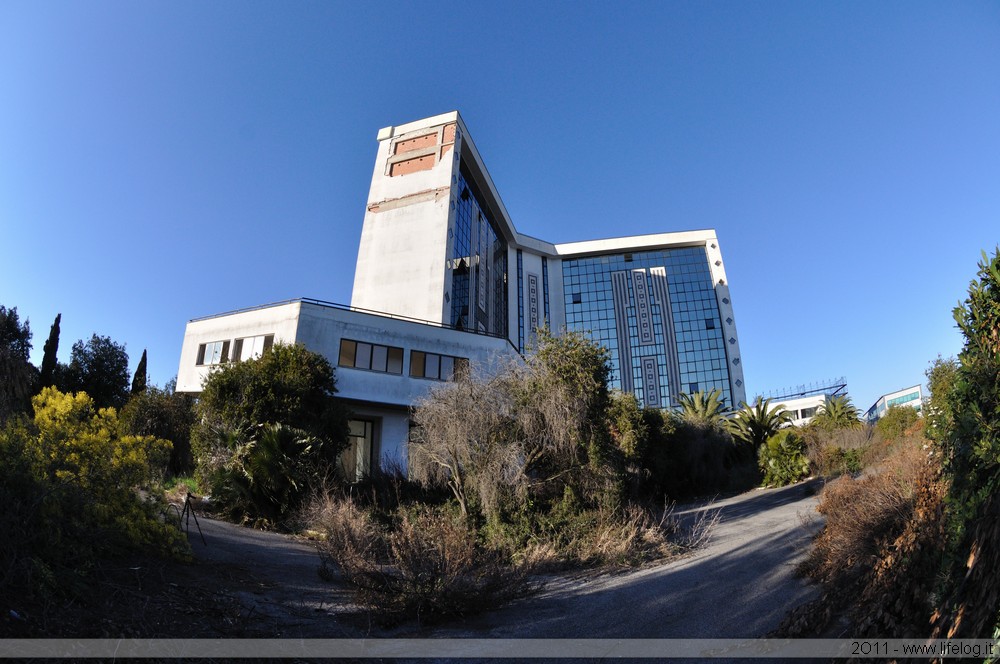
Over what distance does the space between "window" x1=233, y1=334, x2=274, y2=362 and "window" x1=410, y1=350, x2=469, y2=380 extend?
22.2 feet

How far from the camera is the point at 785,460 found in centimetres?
2819

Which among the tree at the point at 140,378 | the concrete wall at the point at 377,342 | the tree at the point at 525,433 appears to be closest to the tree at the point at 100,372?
the tree at the point at 140,378

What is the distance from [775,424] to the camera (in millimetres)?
36438

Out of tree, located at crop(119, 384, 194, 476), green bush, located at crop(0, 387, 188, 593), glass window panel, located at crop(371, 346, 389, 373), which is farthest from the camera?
tree, located at crop(119, 384, 194, 476)

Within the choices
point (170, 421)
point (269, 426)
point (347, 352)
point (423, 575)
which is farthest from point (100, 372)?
point (423, 575)

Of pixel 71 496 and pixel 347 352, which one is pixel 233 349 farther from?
pixel 71 496

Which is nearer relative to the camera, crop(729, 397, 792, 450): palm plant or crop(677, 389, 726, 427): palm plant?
crop(729, 397, 792, 450): palm plant

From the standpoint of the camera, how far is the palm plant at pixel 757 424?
118 ft

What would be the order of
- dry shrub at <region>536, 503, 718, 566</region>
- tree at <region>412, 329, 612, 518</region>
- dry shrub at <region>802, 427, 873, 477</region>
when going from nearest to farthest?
dry shrub at <region>536, 503, 718, 566</region>
tree at <region>412, 329, 612, 518</region>
dry shrub at <region>802, 427, 873, 477</region>

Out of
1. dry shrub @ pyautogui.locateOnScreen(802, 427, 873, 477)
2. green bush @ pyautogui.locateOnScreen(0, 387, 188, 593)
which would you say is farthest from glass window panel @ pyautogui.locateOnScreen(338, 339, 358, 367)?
dry shrub @ pyautogui.locateOnScreen(802, 427, 873, 477)

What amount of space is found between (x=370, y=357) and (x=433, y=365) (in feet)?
10.5

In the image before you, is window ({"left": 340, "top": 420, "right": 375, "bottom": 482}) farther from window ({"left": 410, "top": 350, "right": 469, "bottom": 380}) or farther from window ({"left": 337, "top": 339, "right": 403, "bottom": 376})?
window ({"left": 410, "top": 350, "right": 469, "bottom": 380})

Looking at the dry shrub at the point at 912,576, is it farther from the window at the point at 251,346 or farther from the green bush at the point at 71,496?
the window at the point at 251,346

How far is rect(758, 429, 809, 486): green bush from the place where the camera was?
2758 cm
